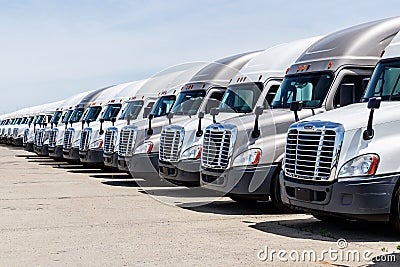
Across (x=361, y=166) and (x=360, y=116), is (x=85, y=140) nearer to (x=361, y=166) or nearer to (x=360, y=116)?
(x=360, y=116)

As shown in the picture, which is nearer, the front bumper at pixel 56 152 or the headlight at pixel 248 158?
the headlight at pixel 248 158

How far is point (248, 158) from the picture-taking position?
1063cm

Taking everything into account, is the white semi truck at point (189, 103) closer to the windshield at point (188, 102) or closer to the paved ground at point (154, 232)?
the windshield at point (188, 102)

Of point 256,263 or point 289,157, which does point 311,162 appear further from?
point 256,263

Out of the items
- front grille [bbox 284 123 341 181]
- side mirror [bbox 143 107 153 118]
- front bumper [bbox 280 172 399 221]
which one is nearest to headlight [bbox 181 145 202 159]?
front grille [bbox 284 123 341 181]

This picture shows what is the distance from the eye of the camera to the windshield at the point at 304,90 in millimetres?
10953

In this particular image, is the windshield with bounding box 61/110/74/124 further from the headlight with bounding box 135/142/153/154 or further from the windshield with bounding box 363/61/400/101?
the windshield with bounding box 363/61/400/101

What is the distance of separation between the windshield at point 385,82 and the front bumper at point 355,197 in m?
1.59

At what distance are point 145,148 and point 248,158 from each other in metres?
4.95

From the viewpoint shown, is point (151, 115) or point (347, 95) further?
point (151, 115)

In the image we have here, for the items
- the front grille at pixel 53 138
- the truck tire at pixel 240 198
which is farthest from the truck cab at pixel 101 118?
the truck tire at pixel 240 198

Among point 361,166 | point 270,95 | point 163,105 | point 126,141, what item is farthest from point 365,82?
point 163,105

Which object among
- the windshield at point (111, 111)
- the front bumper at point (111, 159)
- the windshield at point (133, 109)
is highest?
the windshield at point (133, 109)

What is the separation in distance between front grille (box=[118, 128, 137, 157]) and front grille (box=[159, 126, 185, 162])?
213cm
